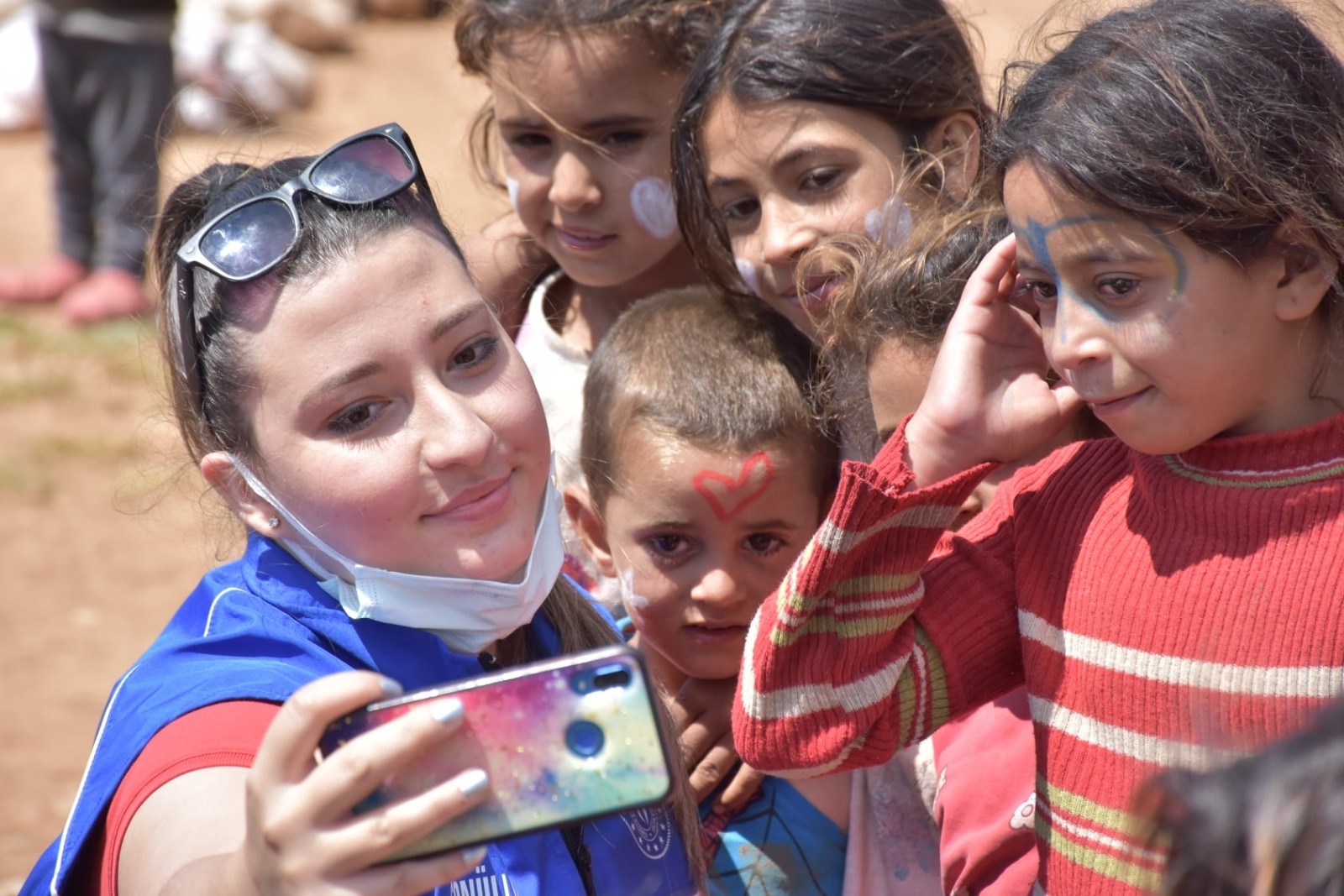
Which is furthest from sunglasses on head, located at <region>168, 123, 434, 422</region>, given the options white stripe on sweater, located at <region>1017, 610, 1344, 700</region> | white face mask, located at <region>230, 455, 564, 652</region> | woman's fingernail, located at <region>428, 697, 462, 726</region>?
white stripe on sweater, located at <region>1017, 610, 1344, 700</region>

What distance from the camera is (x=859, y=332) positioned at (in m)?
2.65

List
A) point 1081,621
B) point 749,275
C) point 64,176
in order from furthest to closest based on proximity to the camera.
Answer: point 64,176 → point 749,275 → point 1081,621

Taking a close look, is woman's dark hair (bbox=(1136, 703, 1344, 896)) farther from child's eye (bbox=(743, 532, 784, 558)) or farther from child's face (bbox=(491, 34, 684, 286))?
child's face (bbox=(491, 34, 684, 286))

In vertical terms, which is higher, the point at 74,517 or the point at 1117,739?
the point at 1117,739

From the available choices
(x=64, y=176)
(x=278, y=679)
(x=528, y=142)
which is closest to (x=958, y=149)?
(x=528, y=142)

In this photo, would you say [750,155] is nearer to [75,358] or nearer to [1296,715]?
[1296,715]

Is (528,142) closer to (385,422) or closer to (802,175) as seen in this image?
(802,175)

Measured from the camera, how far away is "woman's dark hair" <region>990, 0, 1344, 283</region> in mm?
1866

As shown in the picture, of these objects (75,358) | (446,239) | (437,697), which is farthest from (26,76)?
(437,697)

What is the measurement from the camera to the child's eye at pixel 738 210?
3189 mm

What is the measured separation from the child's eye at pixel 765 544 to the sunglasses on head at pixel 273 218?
93 cm

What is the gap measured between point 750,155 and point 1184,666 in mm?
1566

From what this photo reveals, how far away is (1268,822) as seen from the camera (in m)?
1.15

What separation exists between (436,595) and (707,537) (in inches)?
32.1
